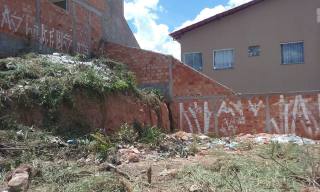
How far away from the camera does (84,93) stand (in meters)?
11.9

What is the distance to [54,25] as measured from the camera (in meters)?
15.0

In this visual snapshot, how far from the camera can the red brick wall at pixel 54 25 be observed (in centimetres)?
1302

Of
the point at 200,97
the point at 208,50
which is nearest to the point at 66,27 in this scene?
the point at 200,97

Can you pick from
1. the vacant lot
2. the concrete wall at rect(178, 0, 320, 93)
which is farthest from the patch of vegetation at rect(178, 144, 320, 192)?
the concrete wall at rect(178, 0, 320, 93)

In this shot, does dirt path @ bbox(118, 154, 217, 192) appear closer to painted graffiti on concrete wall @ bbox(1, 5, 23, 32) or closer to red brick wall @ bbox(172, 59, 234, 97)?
red brick wall @ bbox(172, 59, 234, 97)

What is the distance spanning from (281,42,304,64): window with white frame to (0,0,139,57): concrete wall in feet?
24.0

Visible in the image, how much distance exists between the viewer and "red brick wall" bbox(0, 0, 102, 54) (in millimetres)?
13023

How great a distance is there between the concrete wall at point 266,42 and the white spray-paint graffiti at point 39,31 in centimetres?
686

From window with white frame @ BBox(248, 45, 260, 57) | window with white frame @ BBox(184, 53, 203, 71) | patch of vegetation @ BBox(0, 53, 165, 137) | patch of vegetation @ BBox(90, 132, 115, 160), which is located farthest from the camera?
window with white frame @ BBox(184, 53, 203, 71)

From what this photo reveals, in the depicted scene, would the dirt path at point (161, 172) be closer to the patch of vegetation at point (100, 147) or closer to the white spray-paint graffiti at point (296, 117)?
the patch of vegetation at point (100, 147)

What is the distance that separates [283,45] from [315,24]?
→ 1.56 m

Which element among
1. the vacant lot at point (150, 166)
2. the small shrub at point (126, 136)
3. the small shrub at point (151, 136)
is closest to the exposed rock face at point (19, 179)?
the vacant lot at point (150, 166)

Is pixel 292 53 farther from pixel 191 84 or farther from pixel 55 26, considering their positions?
pixel 55 26

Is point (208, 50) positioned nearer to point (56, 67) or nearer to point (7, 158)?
point (56, 67)
